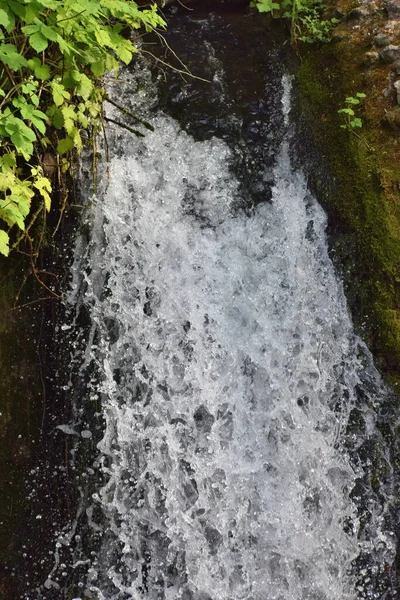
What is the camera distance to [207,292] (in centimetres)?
339

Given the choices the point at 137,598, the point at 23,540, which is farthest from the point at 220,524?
the point at 23,540

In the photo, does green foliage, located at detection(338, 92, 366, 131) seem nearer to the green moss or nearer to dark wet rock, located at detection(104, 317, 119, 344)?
the green moss

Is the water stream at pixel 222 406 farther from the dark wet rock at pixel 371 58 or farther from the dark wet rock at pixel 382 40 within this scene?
the dark wet rock at pixel 382 40

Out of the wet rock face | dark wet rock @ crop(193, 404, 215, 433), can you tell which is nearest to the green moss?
dark wet rock @ crop(193, 404, 215, 433)

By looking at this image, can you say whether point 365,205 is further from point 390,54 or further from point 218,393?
point 218,393

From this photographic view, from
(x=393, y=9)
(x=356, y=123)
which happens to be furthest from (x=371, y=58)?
(x=356, y=123)

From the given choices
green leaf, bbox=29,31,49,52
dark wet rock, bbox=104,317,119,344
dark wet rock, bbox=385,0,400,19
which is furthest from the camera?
dark wet rock, bbox=385,0,400,19

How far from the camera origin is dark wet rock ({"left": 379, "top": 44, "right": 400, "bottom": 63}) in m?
3.84

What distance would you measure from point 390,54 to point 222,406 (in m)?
2.72

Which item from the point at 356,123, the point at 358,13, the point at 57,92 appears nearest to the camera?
the point at 57,92

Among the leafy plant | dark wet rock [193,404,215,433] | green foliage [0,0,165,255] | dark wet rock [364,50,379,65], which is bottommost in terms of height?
dark wet rock [193,404,215,433]

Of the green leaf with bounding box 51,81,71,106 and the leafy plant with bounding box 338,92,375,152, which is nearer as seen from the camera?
the green leaf with bounding box 51,81,71,106

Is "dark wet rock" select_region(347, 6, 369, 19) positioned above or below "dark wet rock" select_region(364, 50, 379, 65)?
above

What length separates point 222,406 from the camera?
10.4 feet
